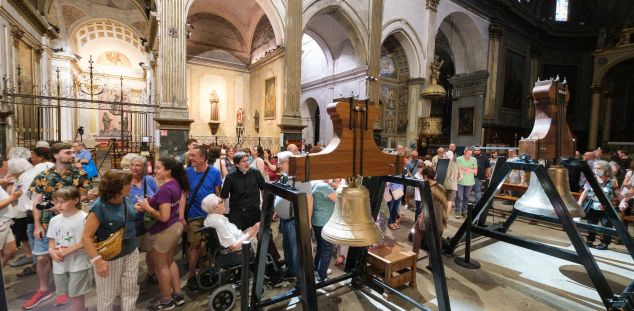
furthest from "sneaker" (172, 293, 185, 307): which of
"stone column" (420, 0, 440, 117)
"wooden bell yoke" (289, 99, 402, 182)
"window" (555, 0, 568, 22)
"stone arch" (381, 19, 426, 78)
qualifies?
"window" (555, 0, 568, 22)

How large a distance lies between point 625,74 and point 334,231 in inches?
999

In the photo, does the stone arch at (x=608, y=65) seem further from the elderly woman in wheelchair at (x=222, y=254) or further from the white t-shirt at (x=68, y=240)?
the white t-shirt at (x=68, y=240)

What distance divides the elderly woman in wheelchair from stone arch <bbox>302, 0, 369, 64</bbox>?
9695 mm

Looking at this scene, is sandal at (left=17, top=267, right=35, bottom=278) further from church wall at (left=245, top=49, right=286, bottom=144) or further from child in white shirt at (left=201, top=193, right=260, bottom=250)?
church wall at (left=245, top=49, right=286, bottom=144)

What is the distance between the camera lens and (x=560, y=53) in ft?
67.0

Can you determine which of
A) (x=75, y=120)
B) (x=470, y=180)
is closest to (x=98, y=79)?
(x=75, y=120)

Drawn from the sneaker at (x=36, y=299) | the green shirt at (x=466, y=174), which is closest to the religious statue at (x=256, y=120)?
the green shirt at (x=466, y=174)

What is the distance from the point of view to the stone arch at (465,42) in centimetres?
1625

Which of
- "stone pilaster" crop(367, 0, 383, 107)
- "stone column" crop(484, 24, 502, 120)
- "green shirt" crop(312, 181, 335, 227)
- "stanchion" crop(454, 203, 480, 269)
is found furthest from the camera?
"stone column" crop(484, 24, 502, 120)

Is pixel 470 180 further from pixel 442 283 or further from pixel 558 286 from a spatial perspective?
pixel 442 283

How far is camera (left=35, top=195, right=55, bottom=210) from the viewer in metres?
3.08

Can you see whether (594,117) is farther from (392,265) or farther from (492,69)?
(392,265)

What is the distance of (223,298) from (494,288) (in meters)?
3.50

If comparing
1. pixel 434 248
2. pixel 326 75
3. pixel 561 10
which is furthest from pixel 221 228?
pixel 561 10
